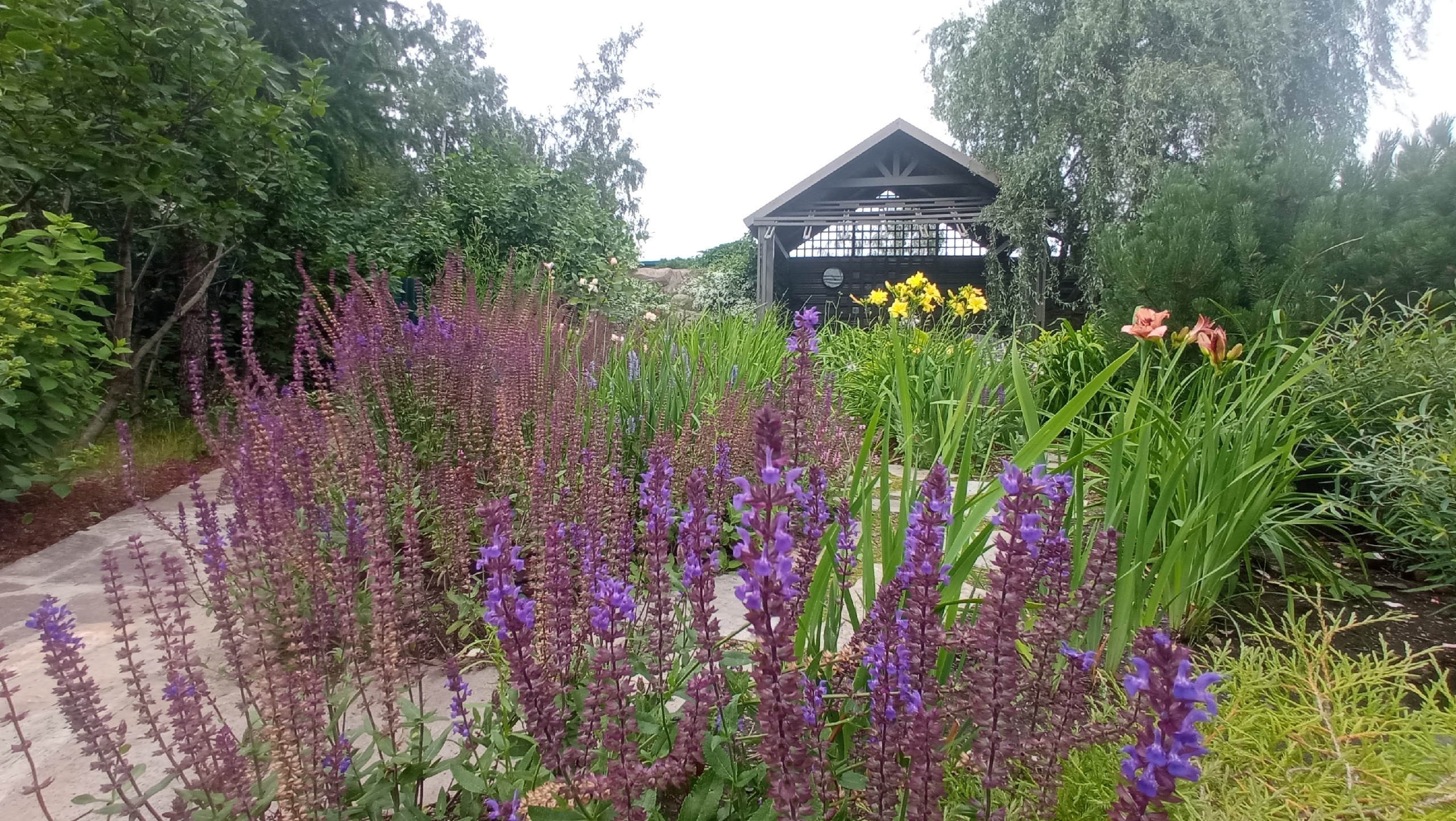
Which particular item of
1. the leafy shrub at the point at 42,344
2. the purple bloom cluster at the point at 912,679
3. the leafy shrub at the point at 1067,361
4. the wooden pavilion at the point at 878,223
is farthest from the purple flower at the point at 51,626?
the wooden pavilion at the point at 878,223

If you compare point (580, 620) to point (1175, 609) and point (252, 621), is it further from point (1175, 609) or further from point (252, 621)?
point (1175, 609)

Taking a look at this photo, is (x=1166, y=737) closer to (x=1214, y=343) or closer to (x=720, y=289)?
(x=1214, y=343)

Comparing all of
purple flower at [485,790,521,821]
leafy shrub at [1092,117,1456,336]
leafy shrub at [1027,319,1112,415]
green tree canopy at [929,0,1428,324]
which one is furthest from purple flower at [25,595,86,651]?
green tree canopy at [929,0,1428,324]

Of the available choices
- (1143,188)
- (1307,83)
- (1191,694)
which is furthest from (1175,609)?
(1307,83)

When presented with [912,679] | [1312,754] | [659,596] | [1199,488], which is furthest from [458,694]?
[1199,488]

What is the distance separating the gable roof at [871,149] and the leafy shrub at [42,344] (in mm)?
12375

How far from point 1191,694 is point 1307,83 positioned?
1524 cm

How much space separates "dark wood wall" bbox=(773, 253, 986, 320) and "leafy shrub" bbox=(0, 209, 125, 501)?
12301 mm

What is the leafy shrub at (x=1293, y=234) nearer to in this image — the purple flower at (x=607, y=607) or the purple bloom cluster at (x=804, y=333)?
the purple bloom cluster at (x=804, y=333)

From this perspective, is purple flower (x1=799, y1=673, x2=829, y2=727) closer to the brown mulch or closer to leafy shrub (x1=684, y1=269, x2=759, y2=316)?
the brown mulch

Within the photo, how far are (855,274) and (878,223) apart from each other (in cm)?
162

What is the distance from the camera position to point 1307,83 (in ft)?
38.6

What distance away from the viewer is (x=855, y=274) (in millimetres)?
16453

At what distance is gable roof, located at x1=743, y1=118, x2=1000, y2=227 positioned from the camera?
545 inches
